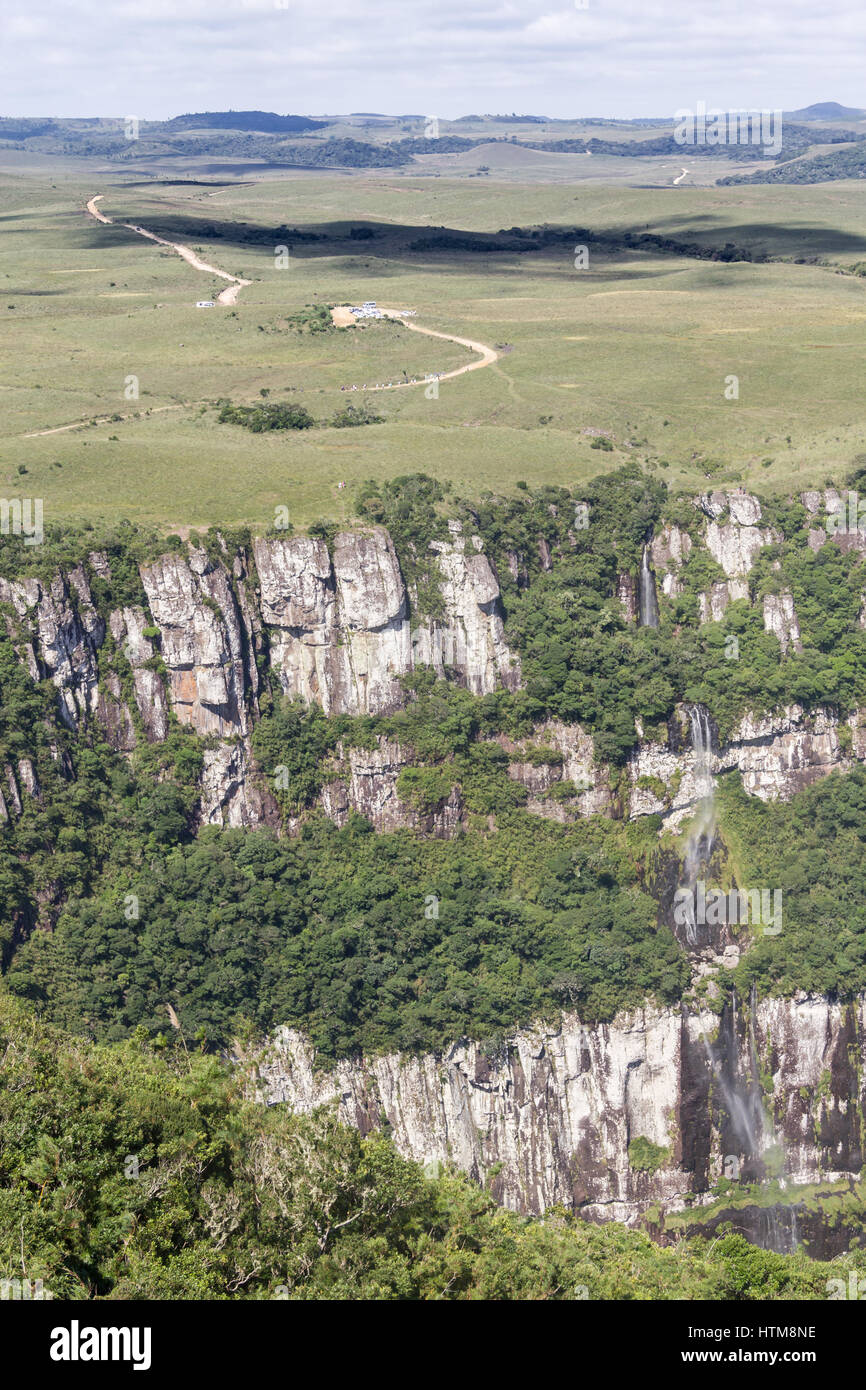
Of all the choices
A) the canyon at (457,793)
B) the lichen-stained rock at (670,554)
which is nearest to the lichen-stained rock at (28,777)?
the canyon at (457,793)

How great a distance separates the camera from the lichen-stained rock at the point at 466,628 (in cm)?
9025

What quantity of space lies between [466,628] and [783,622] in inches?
984

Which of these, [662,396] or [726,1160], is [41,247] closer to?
[662,396]

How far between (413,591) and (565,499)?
16127 mm

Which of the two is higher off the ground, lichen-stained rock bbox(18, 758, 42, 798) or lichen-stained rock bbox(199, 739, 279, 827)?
lichen-stained rock bbox(18, 758, 42, 798)

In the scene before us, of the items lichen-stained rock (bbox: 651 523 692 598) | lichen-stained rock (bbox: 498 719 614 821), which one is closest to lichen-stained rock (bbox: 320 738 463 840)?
lichen-stained rock (bbox: 498 719 614 821)

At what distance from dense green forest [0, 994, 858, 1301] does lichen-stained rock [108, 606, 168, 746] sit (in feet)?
104

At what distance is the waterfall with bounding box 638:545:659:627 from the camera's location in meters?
98.8

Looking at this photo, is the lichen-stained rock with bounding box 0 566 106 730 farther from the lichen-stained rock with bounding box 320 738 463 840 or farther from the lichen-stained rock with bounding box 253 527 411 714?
the lichen-stained rock with bounding box 320 738 463 840

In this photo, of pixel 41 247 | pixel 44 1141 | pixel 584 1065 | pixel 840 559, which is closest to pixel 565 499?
pixel 840 559

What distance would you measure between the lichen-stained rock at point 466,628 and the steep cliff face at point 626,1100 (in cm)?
2519

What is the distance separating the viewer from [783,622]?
96.8 metres

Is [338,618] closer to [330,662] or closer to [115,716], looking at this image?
[330,662]

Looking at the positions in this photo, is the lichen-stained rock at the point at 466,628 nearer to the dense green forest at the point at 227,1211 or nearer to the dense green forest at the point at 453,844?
the dense green forest at the point at 453,844
